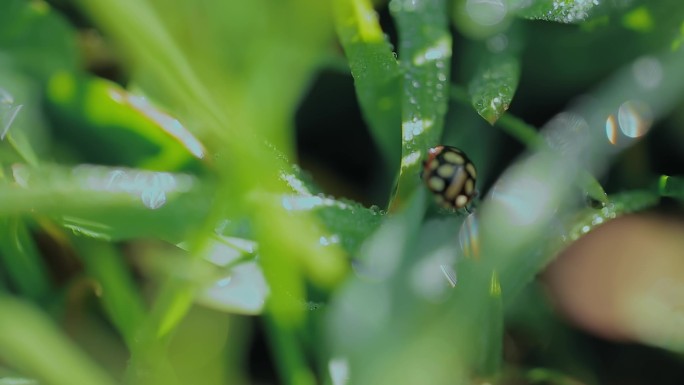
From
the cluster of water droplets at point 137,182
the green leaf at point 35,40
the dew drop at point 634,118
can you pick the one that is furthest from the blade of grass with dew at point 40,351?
the dew drop at point 634,118

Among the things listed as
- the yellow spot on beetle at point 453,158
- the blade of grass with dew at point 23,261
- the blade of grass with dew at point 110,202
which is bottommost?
the blade of grass with dew at point 23,261

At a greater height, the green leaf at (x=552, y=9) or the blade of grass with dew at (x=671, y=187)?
the green leaf at (x=552, y=9)

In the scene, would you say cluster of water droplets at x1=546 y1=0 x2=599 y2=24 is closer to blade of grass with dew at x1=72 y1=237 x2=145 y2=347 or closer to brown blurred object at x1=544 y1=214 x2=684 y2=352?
brown blurred object at x1=544 y1=214 x2=684 y2=352

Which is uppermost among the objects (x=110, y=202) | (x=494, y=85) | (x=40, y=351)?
(x=494, y=85)

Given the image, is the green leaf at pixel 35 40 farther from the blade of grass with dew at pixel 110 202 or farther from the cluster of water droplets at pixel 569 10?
the cluster of water droplets at pixel 569 10

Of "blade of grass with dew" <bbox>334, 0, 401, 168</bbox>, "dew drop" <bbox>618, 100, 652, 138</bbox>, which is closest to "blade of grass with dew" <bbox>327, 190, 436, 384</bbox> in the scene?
"blade of grass with dew" <bbox>334, 0, 401, 168</bbox>

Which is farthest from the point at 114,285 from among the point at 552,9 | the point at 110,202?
the point at 552,9

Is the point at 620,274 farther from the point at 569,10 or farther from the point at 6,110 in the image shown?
the point at 6,110
